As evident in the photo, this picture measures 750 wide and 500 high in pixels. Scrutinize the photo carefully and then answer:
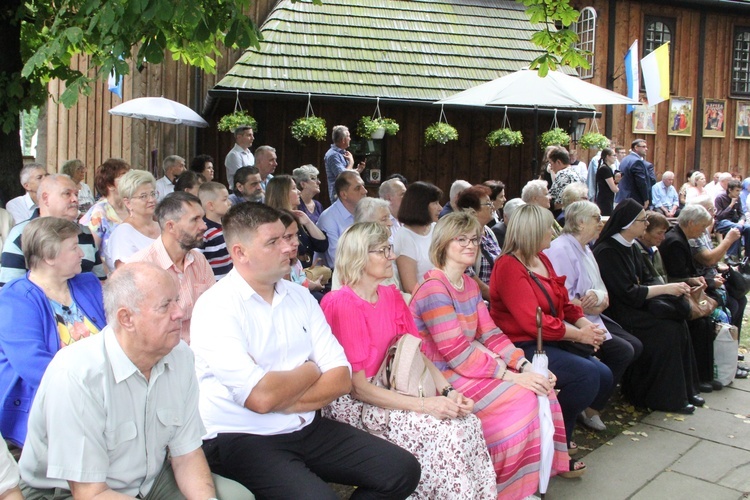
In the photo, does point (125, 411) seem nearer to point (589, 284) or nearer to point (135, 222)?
point (135, 222)

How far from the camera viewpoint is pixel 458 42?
514 inches

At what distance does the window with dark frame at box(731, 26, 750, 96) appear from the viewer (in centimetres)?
1969

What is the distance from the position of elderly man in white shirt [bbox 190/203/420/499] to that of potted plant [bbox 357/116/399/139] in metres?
8.07

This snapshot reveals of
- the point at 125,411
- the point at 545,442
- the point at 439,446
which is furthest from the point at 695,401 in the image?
the point at 125,411

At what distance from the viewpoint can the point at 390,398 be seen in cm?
371

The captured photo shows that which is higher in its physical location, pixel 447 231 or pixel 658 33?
pixel 658 33

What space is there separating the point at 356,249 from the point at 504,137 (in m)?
8.41

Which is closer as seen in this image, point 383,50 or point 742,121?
point 383,50

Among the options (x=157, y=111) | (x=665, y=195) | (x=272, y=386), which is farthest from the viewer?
(x=665, y=195)

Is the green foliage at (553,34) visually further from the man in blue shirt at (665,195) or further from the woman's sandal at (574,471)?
the man in blue shirt at (665,195)

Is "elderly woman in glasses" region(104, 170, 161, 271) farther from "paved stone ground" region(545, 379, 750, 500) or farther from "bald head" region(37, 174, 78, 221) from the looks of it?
"paved stone ground" region(545, 379, 750, 500)

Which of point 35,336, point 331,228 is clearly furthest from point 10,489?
point 331,228

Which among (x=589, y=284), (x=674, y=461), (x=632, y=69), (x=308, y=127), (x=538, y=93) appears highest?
(x=632, y=69)

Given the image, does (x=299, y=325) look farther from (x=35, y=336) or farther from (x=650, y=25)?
(x=650, y=25)
